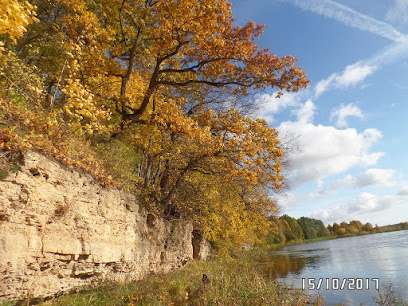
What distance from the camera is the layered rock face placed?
4.71 m

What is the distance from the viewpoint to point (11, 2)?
2.96 metres

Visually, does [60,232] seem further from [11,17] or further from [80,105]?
[11,17]

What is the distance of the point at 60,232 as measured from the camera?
5.76 meters

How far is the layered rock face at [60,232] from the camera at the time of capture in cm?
471

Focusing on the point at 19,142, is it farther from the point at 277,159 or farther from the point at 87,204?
the point at 277,159

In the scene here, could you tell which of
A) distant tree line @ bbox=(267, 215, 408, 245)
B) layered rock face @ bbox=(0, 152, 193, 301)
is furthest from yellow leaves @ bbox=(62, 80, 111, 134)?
distant tree line @ bbox=(267, 215, 408, 245)

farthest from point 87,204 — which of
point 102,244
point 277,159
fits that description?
point 277,159

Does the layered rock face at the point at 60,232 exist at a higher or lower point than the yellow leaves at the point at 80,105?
lower

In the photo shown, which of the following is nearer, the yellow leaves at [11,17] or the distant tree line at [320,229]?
the yellow leaves at [11,17]
